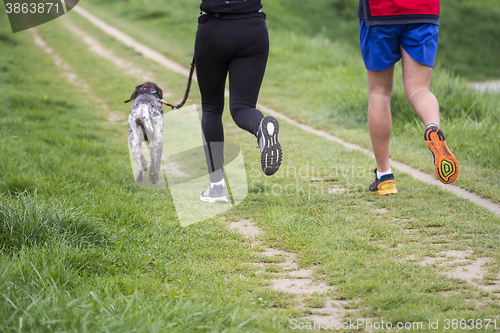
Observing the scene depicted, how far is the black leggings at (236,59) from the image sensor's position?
9.93 feet

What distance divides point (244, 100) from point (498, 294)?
6.33 ft

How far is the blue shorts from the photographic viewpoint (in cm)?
313

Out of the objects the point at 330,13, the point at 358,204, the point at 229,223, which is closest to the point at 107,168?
the point at 229,223

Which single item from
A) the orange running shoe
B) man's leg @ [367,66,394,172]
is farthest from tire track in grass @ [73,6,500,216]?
man's leg @ [367,66,394,172]

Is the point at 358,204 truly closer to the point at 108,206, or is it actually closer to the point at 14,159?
the point at 108,206

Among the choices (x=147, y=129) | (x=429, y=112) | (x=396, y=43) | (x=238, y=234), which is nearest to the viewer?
(x=238, y=234)

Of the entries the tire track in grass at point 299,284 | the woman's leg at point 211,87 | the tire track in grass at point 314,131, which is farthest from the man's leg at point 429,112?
the woman's leg at point 211,87

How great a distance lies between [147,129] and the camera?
→ 3723 millimetres

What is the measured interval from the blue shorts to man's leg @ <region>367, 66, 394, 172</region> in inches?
3.9

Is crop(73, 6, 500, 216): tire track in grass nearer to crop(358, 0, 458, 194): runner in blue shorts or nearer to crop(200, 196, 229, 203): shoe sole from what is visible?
crop(358, 0, 458, 194): runner in blue shorts

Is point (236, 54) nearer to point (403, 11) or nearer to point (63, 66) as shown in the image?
point (403, 11)

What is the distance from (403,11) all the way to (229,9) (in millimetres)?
1217

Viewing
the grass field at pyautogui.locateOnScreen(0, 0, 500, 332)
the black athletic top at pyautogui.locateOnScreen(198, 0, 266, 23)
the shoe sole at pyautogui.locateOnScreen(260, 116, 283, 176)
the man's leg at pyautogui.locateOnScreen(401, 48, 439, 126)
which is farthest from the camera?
the man's leg at pyautogui.locateOnScreen(401, 48, 439, 126)

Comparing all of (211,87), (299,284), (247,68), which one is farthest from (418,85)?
(299,284)
